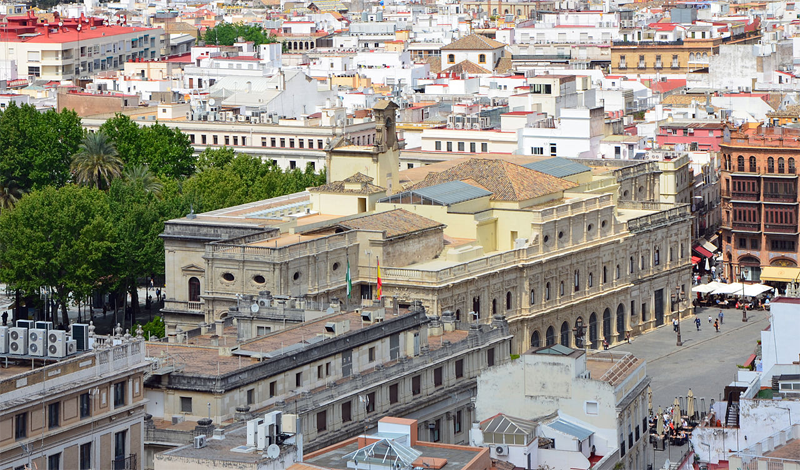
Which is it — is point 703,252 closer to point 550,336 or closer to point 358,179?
point 550,336

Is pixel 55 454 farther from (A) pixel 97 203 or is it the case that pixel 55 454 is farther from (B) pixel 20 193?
(B) pixel 20 193

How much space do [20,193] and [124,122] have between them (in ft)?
33.5

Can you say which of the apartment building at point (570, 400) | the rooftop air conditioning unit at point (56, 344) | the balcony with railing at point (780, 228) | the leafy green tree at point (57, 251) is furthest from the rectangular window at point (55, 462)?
the balcony with railing at point (780, 228)

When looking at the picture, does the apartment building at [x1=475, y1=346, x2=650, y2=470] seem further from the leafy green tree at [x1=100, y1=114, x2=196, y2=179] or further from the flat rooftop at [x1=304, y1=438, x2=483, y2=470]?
the leafy green tree at [x1=100, y1=114, x2=196, y2=179]

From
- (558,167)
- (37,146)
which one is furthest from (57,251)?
(37,146)

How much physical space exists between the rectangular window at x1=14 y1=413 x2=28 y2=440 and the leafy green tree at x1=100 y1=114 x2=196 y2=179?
8459 cm

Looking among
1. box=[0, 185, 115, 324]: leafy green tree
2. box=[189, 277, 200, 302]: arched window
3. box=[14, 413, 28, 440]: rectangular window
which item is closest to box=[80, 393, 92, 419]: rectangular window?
box=[14, 413, 28, 440]: rectangular window

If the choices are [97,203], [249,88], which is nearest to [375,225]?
[97,203]

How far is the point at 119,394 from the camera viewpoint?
78.7m

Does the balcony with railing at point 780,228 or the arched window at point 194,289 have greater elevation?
the balcony with railing at point 780,228

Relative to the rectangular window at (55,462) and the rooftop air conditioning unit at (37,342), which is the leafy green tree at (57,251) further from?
the rectangular window at (55,462)

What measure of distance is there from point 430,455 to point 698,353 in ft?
186

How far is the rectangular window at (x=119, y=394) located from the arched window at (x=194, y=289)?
38410 mm

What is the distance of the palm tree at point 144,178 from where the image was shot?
148m
